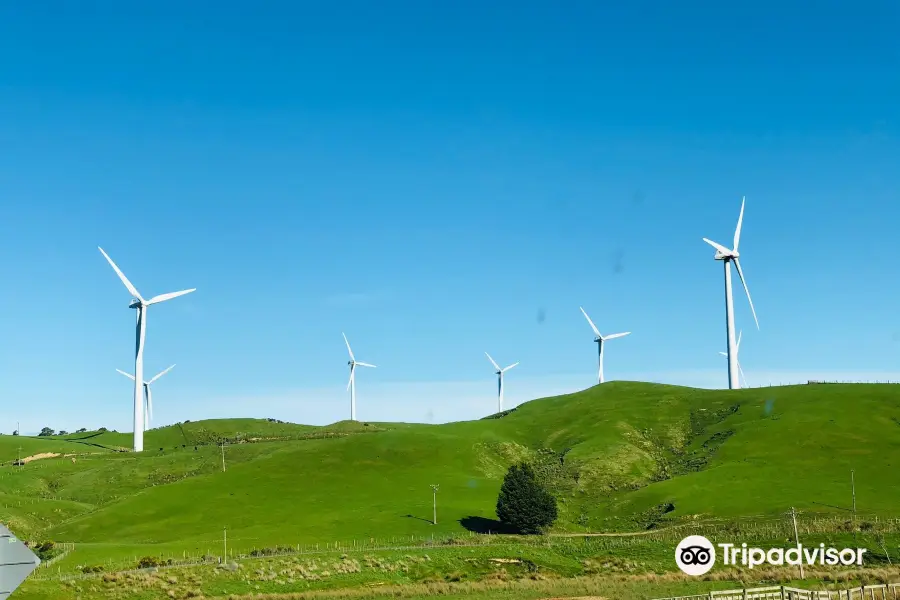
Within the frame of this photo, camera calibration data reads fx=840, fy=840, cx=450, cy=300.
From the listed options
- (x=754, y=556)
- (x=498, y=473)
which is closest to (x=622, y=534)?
(x=754, y=556)

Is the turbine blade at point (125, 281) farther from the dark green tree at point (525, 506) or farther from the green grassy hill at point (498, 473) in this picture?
the dark green tree at point (525, 506)

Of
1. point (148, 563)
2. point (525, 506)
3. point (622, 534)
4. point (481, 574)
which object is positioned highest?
point (525, 506)

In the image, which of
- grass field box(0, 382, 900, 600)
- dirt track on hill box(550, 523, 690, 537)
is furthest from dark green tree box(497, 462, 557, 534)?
grass field box(0, 382, 900, 600)

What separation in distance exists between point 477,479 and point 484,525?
31.2 meters

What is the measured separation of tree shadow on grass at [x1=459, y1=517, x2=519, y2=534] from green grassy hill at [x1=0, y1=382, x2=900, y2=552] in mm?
453

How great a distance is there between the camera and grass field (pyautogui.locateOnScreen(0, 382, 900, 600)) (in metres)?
105

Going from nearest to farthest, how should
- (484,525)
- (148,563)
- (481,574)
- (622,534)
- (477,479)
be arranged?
(481,574), (148,563), (622,534), (484,525), (477,479)

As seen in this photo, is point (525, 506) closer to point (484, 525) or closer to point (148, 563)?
point (484, 525)

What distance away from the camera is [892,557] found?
72.7 meters

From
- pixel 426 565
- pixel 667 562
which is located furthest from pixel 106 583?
pixel 667 562

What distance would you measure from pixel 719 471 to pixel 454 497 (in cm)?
4216

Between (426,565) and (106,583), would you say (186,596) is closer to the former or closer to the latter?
(106,583)

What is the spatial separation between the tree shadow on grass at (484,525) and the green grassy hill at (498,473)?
0.45 m

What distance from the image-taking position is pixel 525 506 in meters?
107
